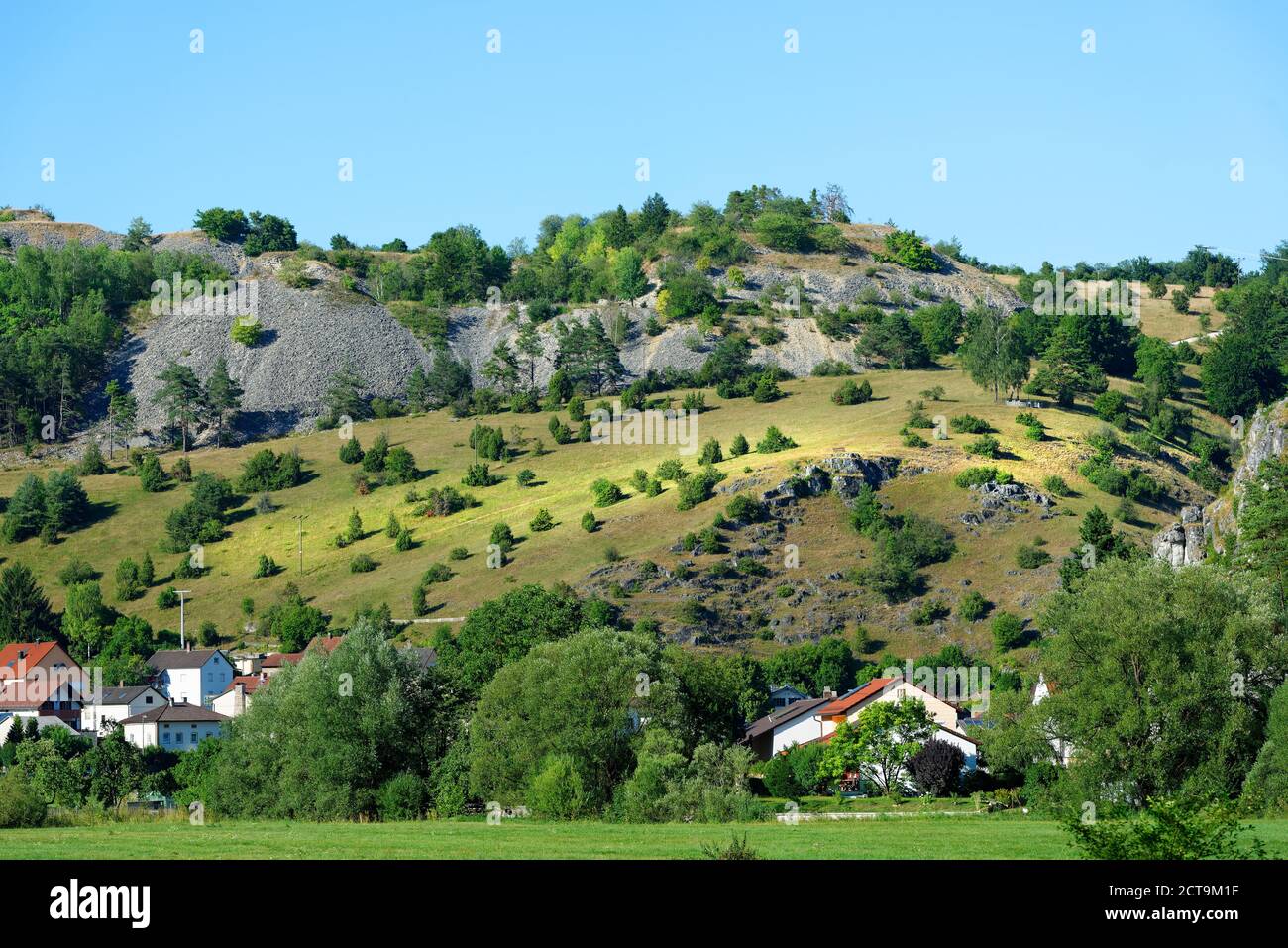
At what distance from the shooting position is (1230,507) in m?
74.9

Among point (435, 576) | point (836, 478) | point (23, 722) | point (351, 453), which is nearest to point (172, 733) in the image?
point (23, 722)

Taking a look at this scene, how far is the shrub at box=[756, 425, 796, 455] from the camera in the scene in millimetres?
114250

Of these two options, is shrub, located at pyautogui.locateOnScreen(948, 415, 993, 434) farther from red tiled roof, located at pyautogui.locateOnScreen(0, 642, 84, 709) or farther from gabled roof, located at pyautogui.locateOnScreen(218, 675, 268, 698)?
red tiled roof, located at pyautogui.locateOnScreen(0, 642, 84, 709)

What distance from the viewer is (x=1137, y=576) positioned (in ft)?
155

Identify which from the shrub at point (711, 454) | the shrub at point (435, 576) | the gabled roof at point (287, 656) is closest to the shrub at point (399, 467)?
the shrub at point (711, 454)

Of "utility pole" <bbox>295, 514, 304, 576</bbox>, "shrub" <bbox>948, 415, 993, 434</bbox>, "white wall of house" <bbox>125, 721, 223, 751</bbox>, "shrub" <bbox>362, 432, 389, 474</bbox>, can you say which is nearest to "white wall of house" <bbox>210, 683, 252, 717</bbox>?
"white wall of house" <bbox>125, 721, 223, 751</bbox>

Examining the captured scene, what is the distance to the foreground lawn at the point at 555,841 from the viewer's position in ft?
84.3

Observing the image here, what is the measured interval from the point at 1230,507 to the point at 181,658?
59.6 metres

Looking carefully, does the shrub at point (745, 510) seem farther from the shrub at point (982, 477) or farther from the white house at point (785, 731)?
the white house at point (785, 731)

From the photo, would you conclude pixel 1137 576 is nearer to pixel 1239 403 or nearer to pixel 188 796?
pixel 188 796

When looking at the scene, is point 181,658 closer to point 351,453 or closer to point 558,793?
point 351,453

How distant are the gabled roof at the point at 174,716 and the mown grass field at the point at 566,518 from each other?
44.5 ft
